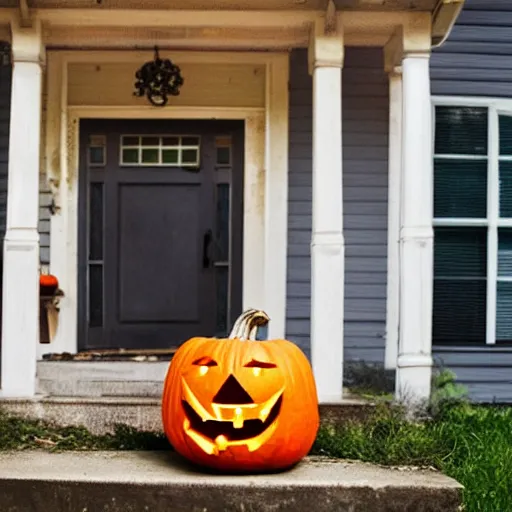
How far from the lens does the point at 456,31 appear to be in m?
6.79

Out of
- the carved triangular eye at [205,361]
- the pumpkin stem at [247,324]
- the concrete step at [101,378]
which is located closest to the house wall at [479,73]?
the concrete step at [101,378]

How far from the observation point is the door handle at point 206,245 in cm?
692

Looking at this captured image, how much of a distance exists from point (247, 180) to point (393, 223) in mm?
1133

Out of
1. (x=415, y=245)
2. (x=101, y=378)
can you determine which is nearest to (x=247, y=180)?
(x=415, y=245)

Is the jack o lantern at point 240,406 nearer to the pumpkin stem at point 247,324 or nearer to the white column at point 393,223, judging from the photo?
the pumpkin stem at point 247,324

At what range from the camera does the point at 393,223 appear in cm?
662

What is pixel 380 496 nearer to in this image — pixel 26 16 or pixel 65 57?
pixel 26 16

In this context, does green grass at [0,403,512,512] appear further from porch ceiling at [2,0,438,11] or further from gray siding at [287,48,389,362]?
porch ceiling at [2,0,438,11]

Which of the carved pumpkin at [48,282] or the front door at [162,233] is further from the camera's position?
the front door at [162,233]

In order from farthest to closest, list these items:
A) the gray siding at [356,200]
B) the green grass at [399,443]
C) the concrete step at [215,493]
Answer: the gray siding at [356,200], the green grass at [399,443], the concrete step at [215,493]

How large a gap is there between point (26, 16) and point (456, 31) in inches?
126

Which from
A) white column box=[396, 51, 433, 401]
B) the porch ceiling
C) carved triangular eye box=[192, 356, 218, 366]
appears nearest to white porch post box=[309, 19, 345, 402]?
the porch ceiling

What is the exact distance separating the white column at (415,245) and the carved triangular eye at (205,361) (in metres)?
1.56

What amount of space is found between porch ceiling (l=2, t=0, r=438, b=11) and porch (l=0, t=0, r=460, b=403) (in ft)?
0.06
